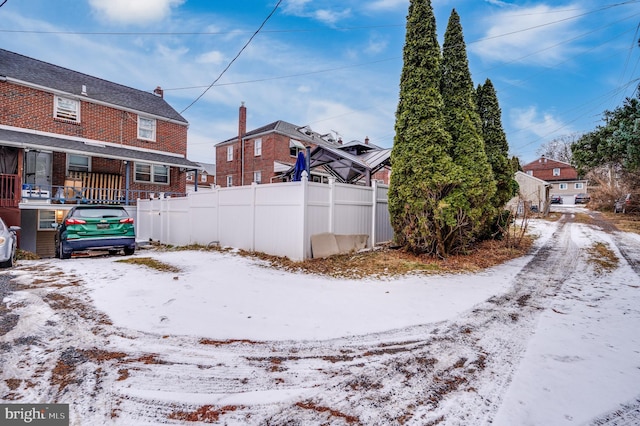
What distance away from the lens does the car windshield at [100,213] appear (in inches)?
322

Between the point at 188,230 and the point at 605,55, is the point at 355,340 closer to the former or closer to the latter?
the point at 188,230

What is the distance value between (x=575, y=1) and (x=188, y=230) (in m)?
15.5

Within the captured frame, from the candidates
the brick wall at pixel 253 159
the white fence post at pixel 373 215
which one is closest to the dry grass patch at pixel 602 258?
the white fence post at pixel 373 215

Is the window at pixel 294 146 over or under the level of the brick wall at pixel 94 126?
over

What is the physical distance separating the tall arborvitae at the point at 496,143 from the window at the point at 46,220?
2010 centimetres

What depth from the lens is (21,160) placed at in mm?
12891

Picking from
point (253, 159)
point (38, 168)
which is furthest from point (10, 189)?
point (253, 159)

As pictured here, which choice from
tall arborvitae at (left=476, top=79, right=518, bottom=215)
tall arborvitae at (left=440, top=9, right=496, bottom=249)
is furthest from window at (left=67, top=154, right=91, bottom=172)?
tall arborvitae at (left=476, top=79, right=518, bottom=215)

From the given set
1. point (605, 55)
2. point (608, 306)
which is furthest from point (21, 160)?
point (605, 55)

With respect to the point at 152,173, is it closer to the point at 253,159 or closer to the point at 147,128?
the point at 147,128

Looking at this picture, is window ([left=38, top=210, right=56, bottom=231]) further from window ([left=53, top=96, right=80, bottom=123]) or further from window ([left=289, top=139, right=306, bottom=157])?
window ([left=289, top=139, right=306, bottom=157])

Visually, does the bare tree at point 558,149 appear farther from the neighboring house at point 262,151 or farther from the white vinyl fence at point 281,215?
the white vinyl fence at point 281,215

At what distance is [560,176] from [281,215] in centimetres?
5694

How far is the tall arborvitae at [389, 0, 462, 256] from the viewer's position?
7.68 meters
